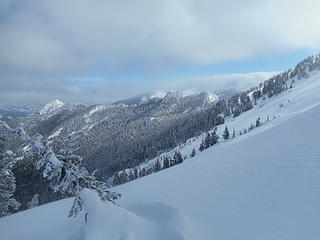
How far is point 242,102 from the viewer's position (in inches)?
6245

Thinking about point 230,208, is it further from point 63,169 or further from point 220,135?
point 220,135

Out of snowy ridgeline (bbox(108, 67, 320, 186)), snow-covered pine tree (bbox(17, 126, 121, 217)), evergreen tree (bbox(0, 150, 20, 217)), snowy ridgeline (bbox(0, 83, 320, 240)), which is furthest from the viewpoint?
snowy ridgeline (bbox(108, 67, 320, 186))

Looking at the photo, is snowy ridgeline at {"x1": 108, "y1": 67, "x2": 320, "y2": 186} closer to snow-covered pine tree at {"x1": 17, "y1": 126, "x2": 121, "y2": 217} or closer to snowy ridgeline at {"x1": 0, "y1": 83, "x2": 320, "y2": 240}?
snowy ridgeline at {"x1": 0, "y1": 83, "x2": 320, "y2": 240}

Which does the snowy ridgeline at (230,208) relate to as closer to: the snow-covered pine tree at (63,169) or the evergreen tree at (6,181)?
the snow-covered pine tree at (63,169)

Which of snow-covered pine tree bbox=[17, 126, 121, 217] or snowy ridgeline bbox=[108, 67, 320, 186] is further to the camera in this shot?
snowy ridgeline bbox=[108, 67, 320, 186]

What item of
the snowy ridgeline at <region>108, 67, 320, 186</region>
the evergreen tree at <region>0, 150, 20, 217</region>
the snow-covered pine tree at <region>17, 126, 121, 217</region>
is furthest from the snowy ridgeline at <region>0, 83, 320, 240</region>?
the snowy ridgeline at <region>108, 67, 320, 186</region>

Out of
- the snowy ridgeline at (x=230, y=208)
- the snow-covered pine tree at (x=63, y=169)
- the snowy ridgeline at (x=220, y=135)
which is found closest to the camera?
the snowy ridgeline at (x=230, y=208)

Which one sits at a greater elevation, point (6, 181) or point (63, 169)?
point (63, 169)

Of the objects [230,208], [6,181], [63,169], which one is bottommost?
[230,208]

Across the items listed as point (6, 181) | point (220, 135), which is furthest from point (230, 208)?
point (220, 135)

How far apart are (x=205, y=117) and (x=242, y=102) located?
2967 cm

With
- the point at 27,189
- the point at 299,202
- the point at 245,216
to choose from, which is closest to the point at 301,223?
the point at 299,202

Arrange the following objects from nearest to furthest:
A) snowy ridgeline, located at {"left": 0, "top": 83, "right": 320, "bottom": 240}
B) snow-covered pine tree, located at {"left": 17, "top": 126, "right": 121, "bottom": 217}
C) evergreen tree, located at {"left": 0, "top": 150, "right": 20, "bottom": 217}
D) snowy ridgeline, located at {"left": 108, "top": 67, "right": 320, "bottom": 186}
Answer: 1. snowy ridgeline, located at {"left": 0, "top": 83, "right": 320, "bottom": 240}
2. snow-covered pine tree, located at {"left": 17, "top": 126, "right": 121, "bottom": 217}
3. evergreen tree, located at {"left": 0, "top": 150, "right": 20, "bottom": 217}
4. snowy ridgeline, located at {"left": 108, "top": 67, "right": 320, "bottom": 186}

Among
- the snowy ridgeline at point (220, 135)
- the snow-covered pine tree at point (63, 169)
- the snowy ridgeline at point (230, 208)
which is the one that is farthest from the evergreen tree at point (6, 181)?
the snowy ridgeline at point (220, 135)
